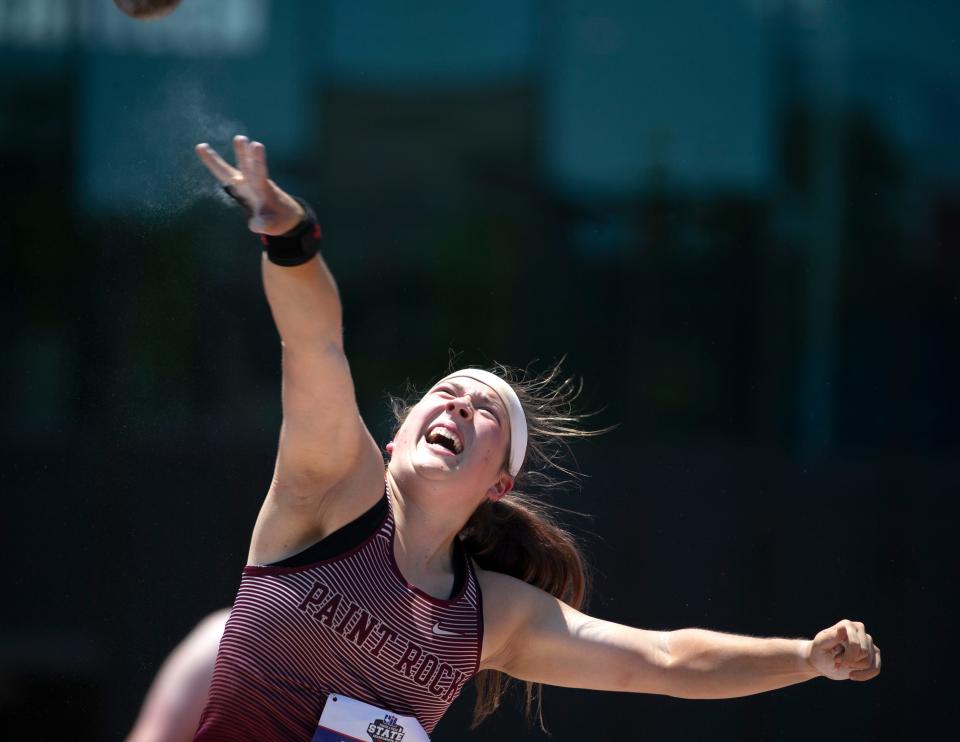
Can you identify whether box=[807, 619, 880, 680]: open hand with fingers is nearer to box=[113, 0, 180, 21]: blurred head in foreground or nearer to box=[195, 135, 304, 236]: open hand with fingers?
box=[195, 135, 304, 236]: open hand with fingers

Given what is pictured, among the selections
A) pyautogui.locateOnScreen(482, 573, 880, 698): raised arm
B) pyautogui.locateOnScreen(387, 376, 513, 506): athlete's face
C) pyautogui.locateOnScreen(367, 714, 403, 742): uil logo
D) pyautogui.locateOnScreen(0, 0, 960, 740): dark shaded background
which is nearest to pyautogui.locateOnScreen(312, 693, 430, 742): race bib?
pyautogui.locateOnScreen(367, 714, 403, 742): uil logo

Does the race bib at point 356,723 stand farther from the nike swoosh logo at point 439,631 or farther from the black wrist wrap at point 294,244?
the black wrist wrap at point 294,244

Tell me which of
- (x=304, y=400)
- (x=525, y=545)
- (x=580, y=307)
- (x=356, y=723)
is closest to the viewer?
(x=304, y=400)

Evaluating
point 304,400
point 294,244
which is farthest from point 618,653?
point 294,244

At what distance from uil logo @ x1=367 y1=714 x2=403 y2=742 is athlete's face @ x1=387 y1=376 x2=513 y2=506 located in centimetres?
49

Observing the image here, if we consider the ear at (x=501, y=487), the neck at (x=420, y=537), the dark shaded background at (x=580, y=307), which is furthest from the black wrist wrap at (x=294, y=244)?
the dark shaded background at (x=580, y=307)

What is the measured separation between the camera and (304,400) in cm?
227

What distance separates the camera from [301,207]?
2143 mm

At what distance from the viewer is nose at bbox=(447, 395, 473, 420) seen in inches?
104

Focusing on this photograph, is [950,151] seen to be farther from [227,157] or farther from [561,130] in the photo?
[227,157]

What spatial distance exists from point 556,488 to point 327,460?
1.58m

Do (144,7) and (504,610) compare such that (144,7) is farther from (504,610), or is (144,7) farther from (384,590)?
(504,610)

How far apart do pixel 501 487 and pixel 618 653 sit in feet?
1.47

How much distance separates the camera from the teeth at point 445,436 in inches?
103
